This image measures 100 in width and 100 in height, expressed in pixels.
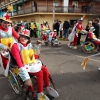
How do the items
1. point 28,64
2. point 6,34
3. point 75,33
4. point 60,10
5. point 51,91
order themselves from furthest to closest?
point 60,10, point 75,33, point 6,34, point 51,91, point 28,64

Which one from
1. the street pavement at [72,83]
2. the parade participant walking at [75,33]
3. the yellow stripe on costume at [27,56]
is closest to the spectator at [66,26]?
the parade participant walking at [75,33]

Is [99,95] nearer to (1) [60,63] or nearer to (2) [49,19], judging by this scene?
(1) [60,63]

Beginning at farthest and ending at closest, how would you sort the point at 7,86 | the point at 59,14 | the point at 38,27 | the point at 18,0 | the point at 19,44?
the point at 18,0, the point at 59,14, the point at 38,27, the point at 7,86, the point at 19,44

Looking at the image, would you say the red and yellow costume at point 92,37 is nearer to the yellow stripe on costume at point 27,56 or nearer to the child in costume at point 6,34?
the child in costume at point 6,34

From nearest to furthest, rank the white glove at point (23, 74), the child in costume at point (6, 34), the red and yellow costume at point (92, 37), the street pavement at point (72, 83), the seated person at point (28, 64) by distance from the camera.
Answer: the white glove at point (23, 74) < the seated person at point (28, 64) < the street pavement at point (72, 83) < the child in costume at point (6, 34) < the red and yellow costume at point (92, 37)

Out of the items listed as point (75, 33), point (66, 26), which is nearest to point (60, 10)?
point (66, 26)

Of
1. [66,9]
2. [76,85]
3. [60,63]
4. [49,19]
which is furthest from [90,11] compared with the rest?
[76,85]

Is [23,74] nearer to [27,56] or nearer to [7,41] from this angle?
[27,56]

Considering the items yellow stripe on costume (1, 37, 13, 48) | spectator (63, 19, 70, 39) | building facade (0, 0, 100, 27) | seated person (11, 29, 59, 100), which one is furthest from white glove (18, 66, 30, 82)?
building facade (0, 0, 100, 27)

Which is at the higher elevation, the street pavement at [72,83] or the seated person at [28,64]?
the seated person at [28,64]

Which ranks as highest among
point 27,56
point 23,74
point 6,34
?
point 6,34

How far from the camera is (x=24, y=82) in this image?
299cm

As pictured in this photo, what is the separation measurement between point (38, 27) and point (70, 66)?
432 inches

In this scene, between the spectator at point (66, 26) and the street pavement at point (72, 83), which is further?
the spectator at point (66, 26)
